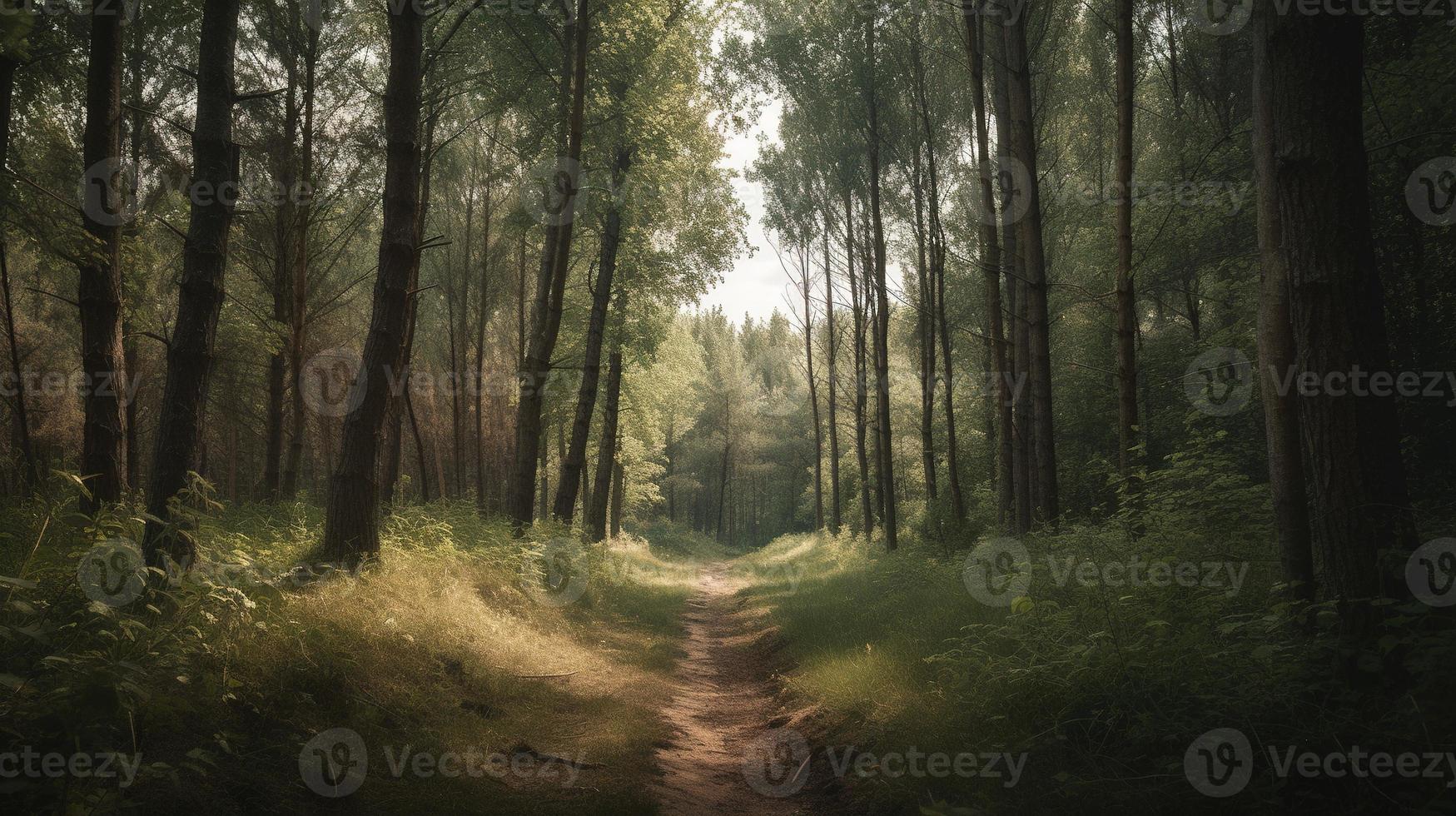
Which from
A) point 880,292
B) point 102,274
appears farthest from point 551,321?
point 880,292

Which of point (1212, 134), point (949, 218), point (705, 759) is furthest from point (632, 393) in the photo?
point (705, 759)

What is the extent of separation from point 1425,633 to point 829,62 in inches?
650

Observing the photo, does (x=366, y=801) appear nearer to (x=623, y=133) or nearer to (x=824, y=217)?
(x=623, y=133)

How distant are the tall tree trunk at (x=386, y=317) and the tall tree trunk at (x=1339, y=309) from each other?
741 centimetres

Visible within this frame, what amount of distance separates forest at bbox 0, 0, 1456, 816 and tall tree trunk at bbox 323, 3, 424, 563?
0.16 ft

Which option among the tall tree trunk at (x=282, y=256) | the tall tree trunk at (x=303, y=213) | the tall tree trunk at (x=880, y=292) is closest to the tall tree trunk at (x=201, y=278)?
the tall tree trunk at (x=303, y=213)

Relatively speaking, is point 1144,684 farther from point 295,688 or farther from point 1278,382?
point 295,688

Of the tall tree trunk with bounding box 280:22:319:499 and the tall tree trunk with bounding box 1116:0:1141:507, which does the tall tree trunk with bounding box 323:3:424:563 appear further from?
the tall tree trunk with bounding box 1116:0:1141:507

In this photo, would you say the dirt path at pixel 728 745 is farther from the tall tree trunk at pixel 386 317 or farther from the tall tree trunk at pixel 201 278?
the tall tree trunk at pixel 201 278

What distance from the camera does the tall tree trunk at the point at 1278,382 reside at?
4926 mm

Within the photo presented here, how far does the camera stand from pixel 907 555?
15180 mm

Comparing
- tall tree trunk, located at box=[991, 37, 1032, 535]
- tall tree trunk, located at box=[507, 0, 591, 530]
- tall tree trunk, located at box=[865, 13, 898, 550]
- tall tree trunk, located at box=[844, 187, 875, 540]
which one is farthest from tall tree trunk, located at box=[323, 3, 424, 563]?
tall tree trunk, located at box=[844, 187, 875, 540]

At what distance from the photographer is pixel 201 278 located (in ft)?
17.8

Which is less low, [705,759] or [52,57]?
[52,57]
